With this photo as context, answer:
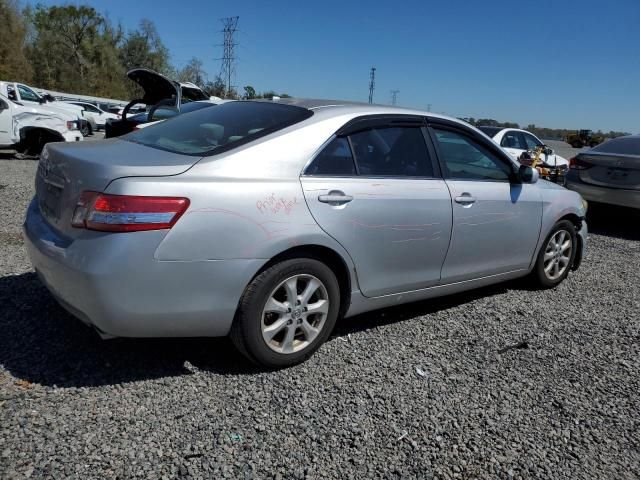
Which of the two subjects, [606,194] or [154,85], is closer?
[606,194]

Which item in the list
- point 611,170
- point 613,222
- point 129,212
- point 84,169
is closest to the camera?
point 129,212

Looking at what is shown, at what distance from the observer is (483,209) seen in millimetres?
3875

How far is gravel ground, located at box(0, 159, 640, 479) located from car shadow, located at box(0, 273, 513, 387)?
0.01m

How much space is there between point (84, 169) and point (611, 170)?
25.3 feet

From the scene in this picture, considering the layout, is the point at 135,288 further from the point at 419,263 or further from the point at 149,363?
the point at 419,263

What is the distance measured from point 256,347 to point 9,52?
5699 cm

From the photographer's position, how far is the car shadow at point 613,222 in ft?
26.2

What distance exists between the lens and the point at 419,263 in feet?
11.6

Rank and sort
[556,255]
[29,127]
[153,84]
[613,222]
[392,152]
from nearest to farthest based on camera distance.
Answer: [392,152]
[556,255]
[613,222]
[153,84]
[29,127]

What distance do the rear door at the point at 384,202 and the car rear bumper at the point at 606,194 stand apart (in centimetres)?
542

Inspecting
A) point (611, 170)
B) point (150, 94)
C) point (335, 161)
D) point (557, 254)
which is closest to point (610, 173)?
point (611, 170)

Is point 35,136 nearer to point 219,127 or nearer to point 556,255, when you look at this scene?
point 219,127

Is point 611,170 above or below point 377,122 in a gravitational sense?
below

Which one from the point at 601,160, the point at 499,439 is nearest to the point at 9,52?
the point at 601,160
